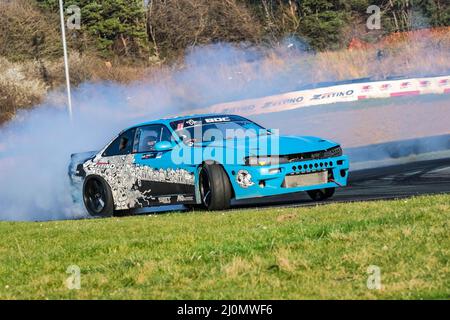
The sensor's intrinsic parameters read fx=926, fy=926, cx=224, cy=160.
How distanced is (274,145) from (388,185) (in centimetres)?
264

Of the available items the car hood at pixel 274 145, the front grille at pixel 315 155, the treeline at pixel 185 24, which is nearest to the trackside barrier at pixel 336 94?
the treeline at pixel 185 24

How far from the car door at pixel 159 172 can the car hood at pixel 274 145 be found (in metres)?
0.54

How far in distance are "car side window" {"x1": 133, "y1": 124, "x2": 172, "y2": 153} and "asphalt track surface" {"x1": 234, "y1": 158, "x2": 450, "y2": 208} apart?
153cm

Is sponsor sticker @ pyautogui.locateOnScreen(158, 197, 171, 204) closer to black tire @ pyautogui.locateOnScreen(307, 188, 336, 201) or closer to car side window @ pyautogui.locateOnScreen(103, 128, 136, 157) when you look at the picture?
car side window @ pyautogui.locateOnScreen(103, 128, 136, 157)

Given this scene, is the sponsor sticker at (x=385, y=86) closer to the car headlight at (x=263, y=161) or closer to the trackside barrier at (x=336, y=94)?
the trackside barrier at (x=336, y=94)

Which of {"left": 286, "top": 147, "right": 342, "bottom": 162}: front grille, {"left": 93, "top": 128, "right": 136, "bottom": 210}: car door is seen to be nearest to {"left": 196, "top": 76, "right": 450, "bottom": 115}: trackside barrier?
{"left": 93, "top": 128, "right": 136, "bottom": 210}: car door

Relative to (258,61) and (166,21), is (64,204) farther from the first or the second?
(166,21)

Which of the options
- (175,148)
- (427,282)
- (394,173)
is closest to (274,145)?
(175,148)

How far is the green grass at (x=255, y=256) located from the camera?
238 inches

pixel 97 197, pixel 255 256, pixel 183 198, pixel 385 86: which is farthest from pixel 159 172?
pixel 385 86

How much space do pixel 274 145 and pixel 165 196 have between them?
1.69 meters

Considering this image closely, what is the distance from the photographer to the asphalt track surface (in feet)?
39.2
